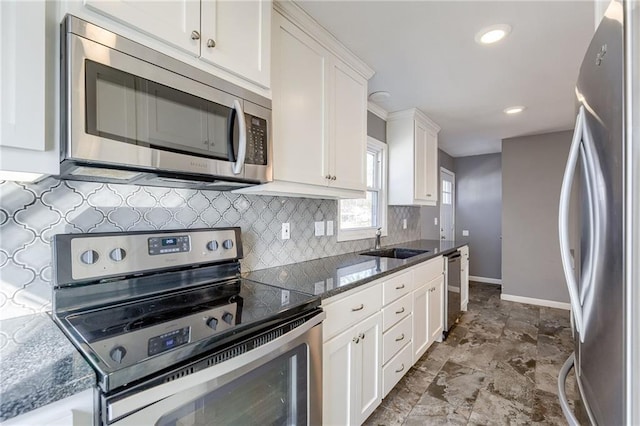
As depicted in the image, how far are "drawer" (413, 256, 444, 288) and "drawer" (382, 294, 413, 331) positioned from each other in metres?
0.18

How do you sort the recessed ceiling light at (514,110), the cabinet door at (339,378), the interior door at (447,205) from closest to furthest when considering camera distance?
the cabinet door at (339,378)
the recessed ceiling light at (514,110)
the interior door at (447,205)

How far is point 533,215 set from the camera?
4.20 metres

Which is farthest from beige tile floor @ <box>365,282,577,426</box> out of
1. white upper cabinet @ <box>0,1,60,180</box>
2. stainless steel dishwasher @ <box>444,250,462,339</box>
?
white upper cabinet @ <box>0,1,60,180</box>

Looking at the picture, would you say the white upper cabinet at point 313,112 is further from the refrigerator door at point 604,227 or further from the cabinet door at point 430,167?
the cabinet door at point 430,167

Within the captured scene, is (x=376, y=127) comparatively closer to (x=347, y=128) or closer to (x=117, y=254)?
(x=347, y=128)

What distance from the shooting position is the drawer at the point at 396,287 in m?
1.81

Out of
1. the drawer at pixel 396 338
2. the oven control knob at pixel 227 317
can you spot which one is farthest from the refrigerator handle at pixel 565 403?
the oven control knob at pixel 227 317

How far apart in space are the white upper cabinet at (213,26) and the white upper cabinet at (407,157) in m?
2.16

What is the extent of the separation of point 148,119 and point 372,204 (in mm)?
2448

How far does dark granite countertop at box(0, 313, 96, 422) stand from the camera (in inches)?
21.7

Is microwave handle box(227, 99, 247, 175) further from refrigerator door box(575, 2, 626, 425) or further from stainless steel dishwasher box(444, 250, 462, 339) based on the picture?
stainless steel dishwasher box(444, 250, 462, 339)

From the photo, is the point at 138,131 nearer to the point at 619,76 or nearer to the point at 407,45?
the point at 619,76

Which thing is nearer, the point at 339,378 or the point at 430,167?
the point at 339,378

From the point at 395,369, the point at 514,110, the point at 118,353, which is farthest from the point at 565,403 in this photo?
the point at 514,110
